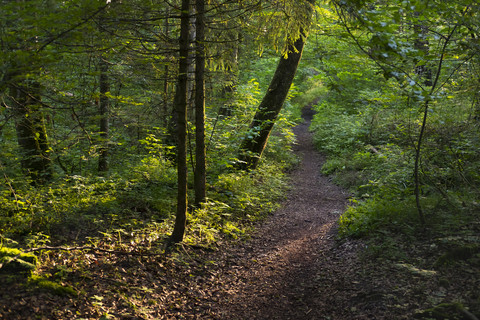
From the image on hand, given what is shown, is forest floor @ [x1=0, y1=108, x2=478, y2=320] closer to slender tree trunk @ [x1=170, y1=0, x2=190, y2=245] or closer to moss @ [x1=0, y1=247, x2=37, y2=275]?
moss @ [x1=0, y1=247, x2=37, y2=275]

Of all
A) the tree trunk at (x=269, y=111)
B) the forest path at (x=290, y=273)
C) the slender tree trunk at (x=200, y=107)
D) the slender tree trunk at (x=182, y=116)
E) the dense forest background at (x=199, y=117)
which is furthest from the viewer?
the tree trunk at (x=269, y=111)

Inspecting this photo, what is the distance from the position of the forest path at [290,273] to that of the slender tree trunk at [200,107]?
1517 mm

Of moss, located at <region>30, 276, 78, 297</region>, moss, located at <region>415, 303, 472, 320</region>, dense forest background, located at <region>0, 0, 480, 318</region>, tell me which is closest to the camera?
moss, located at <region>415, 303, 472, 320</region>

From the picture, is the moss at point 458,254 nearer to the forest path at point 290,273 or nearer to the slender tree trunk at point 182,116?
the forest path at point 290,273

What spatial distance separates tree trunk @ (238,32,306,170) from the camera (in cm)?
1018

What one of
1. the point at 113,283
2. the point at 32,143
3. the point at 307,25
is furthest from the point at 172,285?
the point at 307,25

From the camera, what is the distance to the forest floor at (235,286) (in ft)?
11.4

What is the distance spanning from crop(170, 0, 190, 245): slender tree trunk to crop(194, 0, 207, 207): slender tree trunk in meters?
0.33

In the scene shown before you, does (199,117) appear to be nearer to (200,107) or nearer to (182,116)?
(200,107)

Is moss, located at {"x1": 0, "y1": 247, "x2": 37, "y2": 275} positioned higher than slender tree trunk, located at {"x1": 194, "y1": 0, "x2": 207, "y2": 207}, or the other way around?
slender tree trunk, located at {"x1": 194, "y1": 0, "x2": 207, "y2": 207}

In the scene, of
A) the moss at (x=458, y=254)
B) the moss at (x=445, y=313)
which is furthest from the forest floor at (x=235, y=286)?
the moss at (x=458, y=254)

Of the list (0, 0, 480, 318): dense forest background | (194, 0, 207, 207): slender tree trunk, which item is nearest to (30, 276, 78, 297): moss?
(0, 0, 480, 318): dense forest background

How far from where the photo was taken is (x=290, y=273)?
5422 millimetres

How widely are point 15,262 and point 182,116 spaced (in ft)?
9.16
